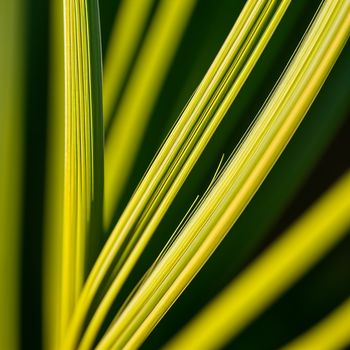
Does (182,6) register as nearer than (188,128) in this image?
No

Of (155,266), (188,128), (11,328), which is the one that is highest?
(188,128)

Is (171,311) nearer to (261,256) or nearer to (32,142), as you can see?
(261,256)

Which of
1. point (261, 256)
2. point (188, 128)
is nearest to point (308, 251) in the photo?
point (261, 256)

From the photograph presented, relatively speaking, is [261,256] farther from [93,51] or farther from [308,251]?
[93,51]

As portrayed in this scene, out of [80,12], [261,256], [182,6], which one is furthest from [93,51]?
[261,256]

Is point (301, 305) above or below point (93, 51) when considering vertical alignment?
below

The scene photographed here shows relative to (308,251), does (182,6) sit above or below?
above
